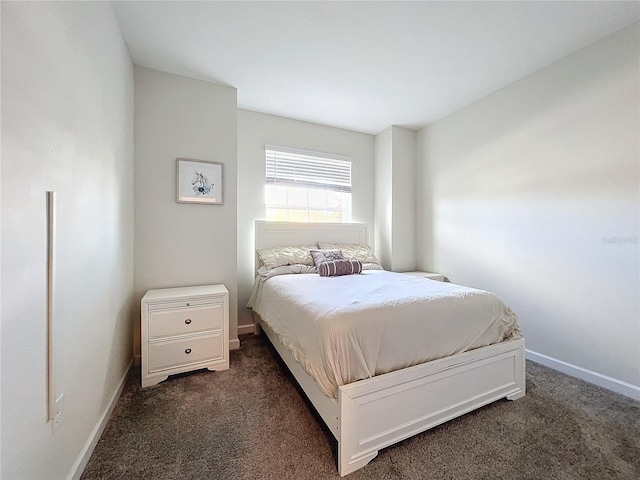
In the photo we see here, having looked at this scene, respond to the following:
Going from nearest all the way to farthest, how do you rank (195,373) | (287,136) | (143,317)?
(143,317) < (195,373) < (287,136)

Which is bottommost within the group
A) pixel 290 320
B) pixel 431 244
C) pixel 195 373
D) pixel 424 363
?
pixel 195 373

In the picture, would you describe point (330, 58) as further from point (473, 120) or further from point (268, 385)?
point (268, 385)

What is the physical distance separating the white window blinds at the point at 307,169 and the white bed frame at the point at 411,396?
2.23 meters

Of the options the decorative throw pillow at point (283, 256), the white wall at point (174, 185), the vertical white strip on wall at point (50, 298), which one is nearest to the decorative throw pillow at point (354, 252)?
the decorative throw pillow at point (283, 256)

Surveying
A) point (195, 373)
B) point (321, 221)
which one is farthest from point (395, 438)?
point (321, 221)

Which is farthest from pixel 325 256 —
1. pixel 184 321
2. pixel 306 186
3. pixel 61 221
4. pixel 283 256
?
pixel 61 221

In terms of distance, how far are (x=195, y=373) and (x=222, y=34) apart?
2.72 meters

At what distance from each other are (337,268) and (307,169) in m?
1.57

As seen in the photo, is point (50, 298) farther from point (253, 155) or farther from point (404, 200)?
point (404, 200)

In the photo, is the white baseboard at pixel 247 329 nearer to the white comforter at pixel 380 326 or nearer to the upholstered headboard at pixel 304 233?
the upholstered headboard at pixel 304 233

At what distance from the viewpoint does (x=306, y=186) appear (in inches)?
135

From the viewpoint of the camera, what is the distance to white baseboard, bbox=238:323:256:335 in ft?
9.59

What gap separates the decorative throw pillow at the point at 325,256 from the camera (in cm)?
281

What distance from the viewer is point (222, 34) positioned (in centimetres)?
191
